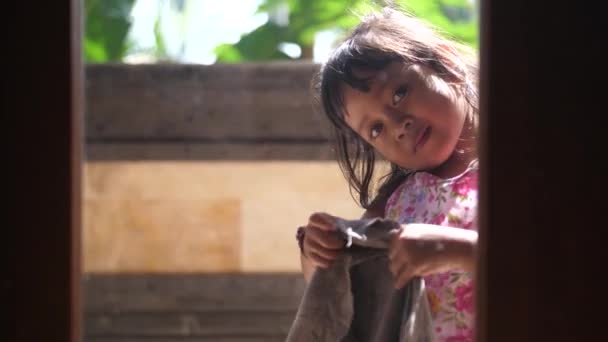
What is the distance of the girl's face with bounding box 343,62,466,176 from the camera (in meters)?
0.91

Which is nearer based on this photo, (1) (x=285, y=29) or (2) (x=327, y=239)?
(2) (x=327, y=239)

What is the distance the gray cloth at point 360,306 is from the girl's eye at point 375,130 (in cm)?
17

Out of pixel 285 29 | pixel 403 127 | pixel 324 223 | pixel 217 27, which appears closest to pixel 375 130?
pixel 403 127

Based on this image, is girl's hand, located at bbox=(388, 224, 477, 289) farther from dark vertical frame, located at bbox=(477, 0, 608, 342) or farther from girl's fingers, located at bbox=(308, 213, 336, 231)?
dark vertical frame, located at bbox=(477, 0, 608, 342)

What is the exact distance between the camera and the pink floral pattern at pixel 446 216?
837 millimetres

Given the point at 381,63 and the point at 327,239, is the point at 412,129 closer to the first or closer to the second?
the point at 381,63

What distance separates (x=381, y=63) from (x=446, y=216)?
0.61 feet

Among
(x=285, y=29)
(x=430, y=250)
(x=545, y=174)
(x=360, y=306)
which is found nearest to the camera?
(x=545, y=174)

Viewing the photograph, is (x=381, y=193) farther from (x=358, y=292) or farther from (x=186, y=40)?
(x=186, y=40)

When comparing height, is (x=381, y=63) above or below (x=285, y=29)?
below

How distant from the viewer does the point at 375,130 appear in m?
0.93

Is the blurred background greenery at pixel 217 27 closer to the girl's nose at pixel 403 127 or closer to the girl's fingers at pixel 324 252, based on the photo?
the girl's nose at pixel 403 127
